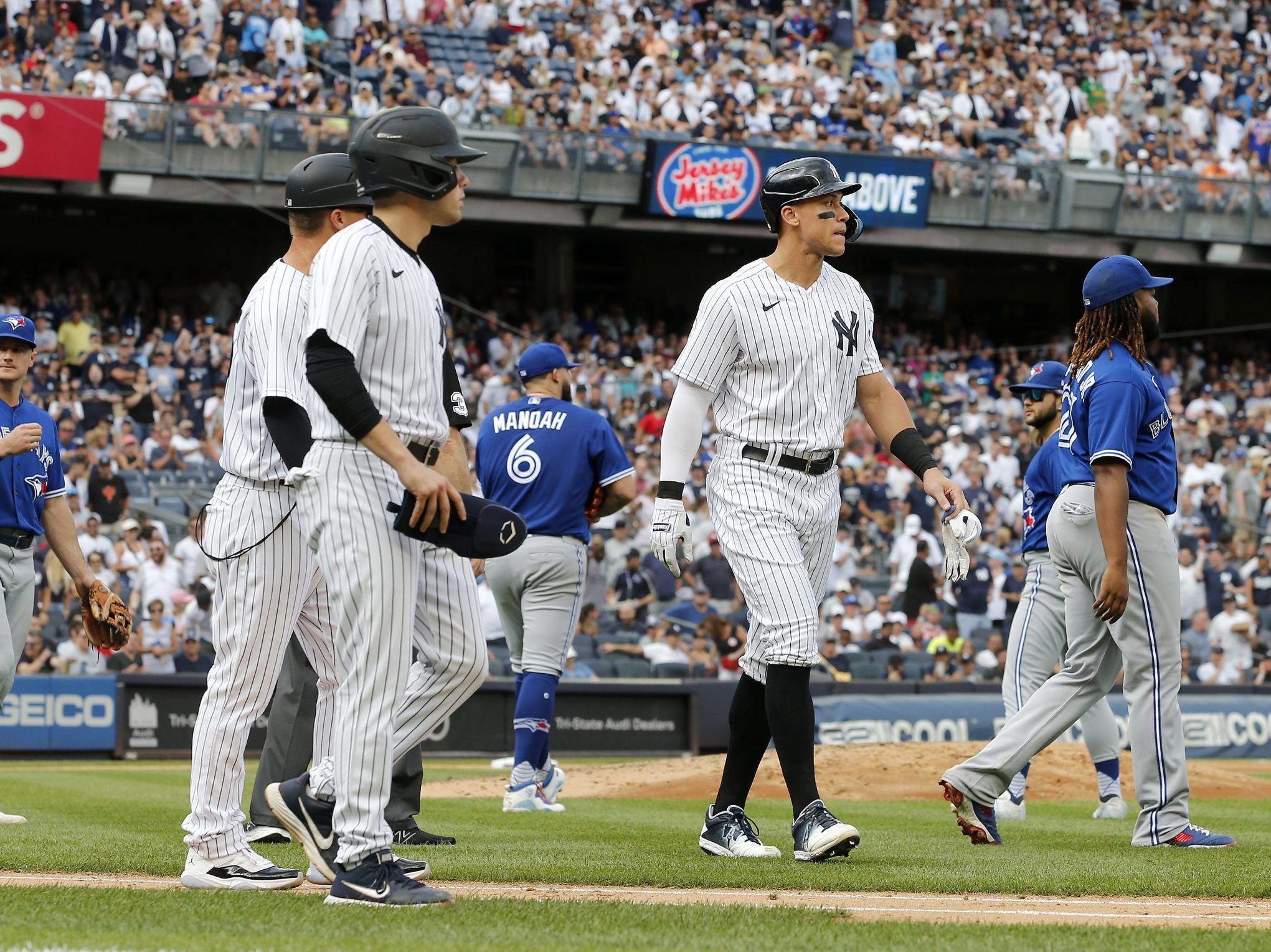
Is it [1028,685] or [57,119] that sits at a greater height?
[57,119]

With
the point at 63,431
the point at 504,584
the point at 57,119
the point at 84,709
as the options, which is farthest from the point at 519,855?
the point at 57,119

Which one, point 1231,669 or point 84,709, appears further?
point 1231,669

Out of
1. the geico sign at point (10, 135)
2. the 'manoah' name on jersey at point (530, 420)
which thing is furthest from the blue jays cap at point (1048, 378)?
the geico sign at point (10, 135)

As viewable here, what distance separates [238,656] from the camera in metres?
5.01

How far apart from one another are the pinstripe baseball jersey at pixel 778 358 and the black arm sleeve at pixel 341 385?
186 centimetres

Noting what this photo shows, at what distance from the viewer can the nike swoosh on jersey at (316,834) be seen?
4852 millimetres

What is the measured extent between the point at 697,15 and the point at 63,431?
1496 centimetres

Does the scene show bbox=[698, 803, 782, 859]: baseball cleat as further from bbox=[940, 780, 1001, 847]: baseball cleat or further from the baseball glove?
the baseball glove

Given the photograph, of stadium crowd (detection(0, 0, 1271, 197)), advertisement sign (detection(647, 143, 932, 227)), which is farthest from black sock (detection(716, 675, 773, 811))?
advertisement sign (detection(647, 143, 932, 227))

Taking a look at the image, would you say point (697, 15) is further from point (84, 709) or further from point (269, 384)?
point (269, 384)

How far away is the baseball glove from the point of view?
6312mm

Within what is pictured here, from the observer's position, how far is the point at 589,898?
4.73 m

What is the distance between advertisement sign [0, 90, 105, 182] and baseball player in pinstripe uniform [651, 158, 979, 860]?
1825 cm

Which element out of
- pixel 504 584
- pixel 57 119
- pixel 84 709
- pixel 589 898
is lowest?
pixel 84 709
